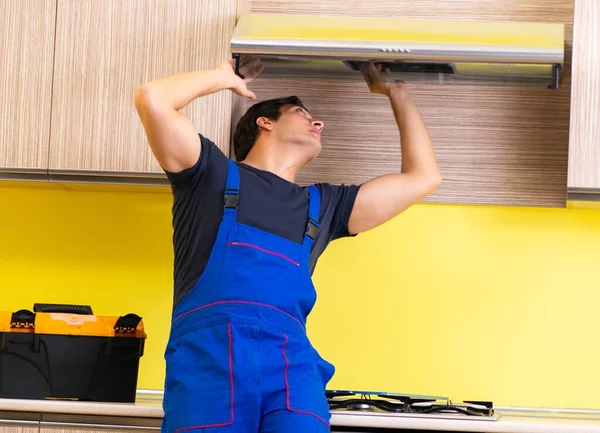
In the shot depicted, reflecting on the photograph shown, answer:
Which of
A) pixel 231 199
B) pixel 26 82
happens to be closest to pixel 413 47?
pixel 231 199

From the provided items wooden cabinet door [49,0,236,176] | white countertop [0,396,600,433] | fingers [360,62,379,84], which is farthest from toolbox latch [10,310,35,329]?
fingers [360,62,379,84]

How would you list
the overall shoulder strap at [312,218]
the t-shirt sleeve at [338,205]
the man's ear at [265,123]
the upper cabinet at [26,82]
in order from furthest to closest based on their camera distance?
the upper cabinet at [26,82]
the man's ear at [265,123]
the t-shirt sleeve at [338,205]
the overall shoulder strap at [312,218]

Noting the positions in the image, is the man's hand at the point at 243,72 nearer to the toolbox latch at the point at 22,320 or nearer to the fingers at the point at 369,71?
the fingers at the point at 369,71

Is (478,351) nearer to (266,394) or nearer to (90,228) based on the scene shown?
(266,394)

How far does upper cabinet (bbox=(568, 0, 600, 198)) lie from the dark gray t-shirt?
0.70 metres

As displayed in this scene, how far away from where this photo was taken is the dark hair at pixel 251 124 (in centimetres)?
265

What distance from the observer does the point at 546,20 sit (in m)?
2.91

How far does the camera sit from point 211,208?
92.3 inches

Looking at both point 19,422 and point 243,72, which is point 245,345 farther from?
point 243,72

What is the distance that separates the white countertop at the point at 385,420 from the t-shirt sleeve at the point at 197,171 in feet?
1.79

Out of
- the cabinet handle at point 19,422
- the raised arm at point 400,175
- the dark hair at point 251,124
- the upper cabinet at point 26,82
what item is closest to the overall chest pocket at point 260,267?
the raised arm at point 400,175

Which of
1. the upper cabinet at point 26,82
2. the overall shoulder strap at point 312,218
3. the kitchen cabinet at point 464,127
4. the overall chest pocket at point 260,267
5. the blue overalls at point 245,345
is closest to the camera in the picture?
the blue overalls at point 245,345

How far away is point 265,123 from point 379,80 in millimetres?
324

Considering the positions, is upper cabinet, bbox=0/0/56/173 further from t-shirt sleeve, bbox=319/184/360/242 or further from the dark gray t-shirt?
t-shirt sleeve, bbox=319/184/360/242
